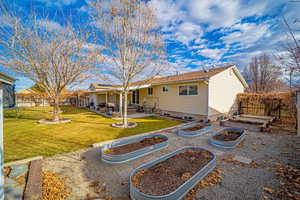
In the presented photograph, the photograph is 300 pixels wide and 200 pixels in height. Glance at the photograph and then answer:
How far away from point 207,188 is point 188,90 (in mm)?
9156

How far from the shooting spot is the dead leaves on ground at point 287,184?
109 inches

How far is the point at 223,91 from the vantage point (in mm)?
11586

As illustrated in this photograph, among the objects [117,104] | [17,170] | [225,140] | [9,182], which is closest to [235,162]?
[225,140]

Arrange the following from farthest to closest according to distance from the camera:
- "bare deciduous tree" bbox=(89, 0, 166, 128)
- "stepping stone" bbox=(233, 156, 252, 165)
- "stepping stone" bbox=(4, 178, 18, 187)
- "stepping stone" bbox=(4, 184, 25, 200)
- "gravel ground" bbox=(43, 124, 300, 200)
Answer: "bare deciduous tree" bbox=(89, 0, 166, 128)
"stepping stone" bbox=(233, 156, 252, 165)
"stepping stone" bbox=(4, 178, 18, 187)
"gravel ground" bbox=(43, 124, 300, 200)
"stepping stone" bbox=(4, 184, 25, 200)

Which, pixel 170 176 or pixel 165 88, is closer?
pixel 170 176

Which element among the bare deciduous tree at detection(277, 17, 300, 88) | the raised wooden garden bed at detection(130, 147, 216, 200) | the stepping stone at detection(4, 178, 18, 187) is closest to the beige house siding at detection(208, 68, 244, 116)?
the bare deciduous tree at detection(277, 17, 300, 88)

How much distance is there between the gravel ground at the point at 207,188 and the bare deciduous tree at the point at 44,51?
25.3ft

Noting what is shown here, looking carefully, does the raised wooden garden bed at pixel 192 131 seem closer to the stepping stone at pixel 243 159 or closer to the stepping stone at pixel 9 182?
the stepping stone at pixel 243 159

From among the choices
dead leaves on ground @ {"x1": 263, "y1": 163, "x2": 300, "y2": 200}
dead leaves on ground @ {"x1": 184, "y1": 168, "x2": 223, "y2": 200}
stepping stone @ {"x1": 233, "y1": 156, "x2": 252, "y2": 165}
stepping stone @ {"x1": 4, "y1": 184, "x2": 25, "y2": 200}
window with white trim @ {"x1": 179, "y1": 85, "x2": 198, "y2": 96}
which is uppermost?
window with white trim @ {"x1": 179, "y1": 85, "x2": 198, "y2": 96}

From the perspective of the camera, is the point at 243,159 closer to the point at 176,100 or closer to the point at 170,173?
the point at 170,173

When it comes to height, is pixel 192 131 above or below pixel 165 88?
below

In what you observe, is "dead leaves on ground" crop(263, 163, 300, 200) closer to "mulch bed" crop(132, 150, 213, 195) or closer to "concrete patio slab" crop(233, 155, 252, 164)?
"concrete patio slab" crop(233, 155, 252, 164)

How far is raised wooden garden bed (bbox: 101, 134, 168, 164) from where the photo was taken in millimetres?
4066

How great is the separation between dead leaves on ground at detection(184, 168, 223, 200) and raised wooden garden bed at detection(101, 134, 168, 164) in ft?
6.81
